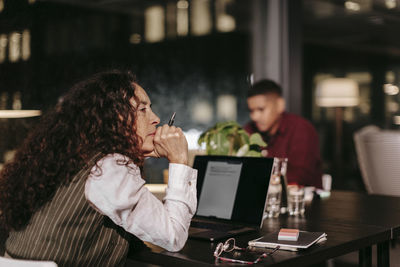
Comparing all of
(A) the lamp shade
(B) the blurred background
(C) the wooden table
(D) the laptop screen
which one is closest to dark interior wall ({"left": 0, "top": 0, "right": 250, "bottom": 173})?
(B) the blurred background

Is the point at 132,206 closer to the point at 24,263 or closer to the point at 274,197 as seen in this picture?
the point at 24,263

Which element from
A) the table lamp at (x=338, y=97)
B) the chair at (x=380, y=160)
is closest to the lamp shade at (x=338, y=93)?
the table lamp at (x=338, y=97)

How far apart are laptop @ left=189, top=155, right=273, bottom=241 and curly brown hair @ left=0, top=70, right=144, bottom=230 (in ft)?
1.43

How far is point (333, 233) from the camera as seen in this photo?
5.10 feet

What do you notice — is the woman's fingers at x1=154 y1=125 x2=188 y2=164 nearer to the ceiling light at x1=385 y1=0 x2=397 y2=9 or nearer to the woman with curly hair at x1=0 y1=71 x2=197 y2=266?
the woman with curly hair at x1=0 y1=71 x2=197 y2=266

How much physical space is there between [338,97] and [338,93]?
46 millimetres

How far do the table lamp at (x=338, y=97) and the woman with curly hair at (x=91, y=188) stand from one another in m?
4.44

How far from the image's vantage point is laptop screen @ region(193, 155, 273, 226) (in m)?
1.65

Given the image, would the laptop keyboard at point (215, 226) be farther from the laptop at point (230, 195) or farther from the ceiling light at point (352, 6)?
the ceiling light at point (352, 6)

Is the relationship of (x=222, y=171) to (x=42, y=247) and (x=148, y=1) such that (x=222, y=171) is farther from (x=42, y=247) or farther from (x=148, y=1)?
(x=148, y=1)

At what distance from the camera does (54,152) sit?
4.24ft

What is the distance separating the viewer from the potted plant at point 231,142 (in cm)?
202

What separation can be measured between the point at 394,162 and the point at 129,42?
2.12 metres

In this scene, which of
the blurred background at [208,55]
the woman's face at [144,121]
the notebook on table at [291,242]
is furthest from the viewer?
the blurred background at [208,55]
